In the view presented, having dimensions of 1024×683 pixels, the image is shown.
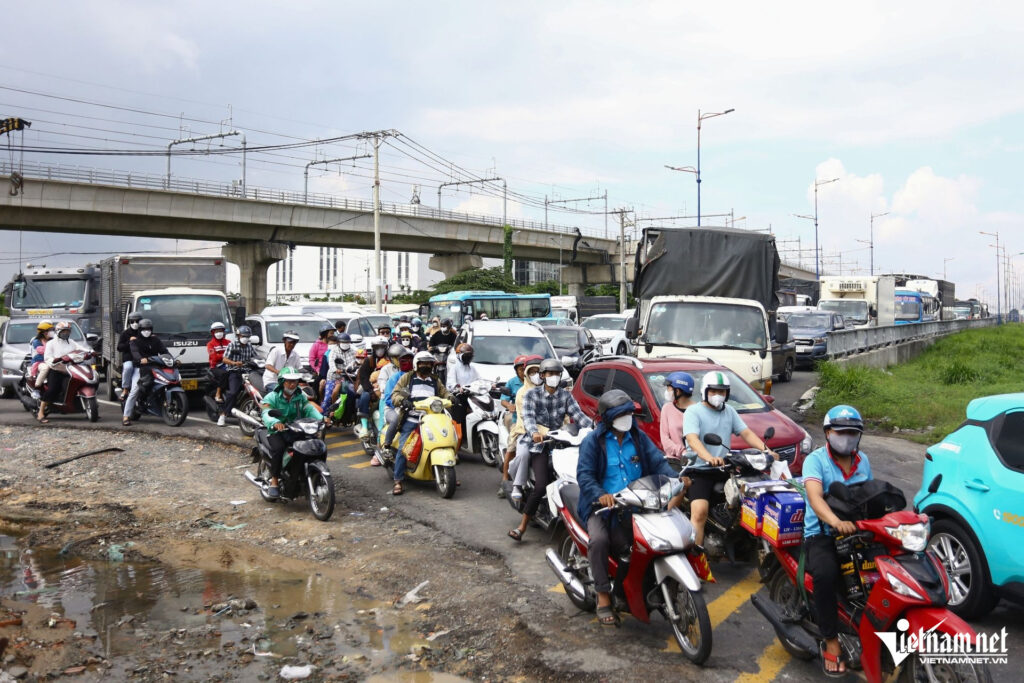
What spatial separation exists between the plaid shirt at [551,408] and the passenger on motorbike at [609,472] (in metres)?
2.45

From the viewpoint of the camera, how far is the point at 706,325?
47.7 ft

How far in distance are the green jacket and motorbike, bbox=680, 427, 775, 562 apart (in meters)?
4.18

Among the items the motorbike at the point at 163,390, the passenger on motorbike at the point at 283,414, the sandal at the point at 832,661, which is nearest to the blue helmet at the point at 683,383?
the sandal at the point at 832,661

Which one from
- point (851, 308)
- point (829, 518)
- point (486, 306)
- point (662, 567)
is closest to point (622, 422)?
point (662, 567)

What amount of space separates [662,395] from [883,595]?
16.3 ft

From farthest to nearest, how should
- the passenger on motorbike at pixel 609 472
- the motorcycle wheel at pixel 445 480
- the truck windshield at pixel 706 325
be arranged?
the truck windshield at pixel 706 325 < the motorcycle wheel at pixel 445 480 < the passenger on motorbike at pixel 609 472

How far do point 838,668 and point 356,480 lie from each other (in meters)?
6.95

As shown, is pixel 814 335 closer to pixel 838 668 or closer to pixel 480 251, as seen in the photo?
pixel 838 668

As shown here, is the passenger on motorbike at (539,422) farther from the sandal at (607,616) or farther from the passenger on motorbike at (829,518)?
the passenger on motorbike at (829,518)

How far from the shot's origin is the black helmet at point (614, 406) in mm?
5398

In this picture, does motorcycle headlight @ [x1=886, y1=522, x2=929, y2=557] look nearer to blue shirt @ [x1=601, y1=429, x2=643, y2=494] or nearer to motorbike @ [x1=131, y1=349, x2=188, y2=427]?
blue shirt @ [x1=601, y1=429, x2=643, y2=494]

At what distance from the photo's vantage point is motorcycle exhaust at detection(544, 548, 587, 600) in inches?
225

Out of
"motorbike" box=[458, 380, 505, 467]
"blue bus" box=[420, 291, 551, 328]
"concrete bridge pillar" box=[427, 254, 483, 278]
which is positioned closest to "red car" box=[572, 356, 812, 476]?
"motorbike" box=[458, 380, 505, 467]

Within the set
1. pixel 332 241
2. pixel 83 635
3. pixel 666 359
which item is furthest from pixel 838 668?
pixel 332 241
